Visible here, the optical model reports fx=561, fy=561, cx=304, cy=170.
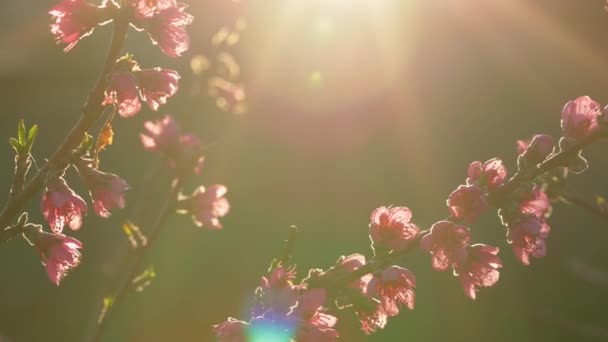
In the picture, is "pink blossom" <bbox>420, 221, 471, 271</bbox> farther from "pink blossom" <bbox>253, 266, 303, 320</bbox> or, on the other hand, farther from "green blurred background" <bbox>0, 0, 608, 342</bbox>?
"green blurred background" <bbox>0, 0, 608, 342</bbox>

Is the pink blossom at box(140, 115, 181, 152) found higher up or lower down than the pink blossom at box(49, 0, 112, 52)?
lower down

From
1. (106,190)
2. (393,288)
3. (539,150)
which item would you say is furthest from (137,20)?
(539,150)

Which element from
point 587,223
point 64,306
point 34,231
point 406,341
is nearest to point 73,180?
point 64,306

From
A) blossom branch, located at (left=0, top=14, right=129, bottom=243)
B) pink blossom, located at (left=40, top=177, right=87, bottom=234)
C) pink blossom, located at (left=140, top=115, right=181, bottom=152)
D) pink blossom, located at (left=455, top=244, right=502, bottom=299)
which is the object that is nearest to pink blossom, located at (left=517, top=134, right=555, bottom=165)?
pink blossom, located at (left=455, top=244, right=502, bottom=299)

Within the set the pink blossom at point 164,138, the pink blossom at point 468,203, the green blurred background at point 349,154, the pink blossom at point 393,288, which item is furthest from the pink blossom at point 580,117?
the green blurred background at point 349,154

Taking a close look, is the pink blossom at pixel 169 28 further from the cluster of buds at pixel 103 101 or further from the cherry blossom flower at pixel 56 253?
the cherry blossom flower at pixel 56 253

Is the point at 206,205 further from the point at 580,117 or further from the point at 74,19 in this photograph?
the point at 580,117
